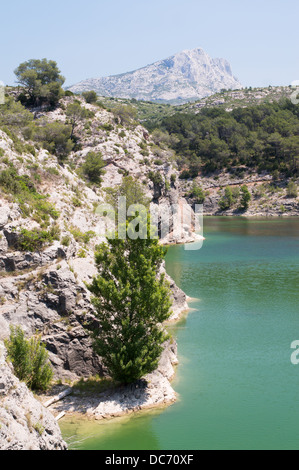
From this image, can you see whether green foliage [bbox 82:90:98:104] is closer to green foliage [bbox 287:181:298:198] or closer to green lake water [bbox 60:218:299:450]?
green lake water [bbox 60:218:299:450]

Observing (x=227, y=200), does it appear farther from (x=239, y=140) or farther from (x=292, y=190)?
(x=239, y=140)

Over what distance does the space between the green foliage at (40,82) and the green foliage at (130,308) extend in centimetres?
6110

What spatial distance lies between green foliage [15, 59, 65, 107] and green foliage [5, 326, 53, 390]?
6356 centimetres

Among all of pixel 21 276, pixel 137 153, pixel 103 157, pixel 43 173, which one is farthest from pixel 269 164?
pixel 21 276

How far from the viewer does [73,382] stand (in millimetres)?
24922

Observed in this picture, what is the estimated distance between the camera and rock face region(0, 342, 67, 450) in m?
14.9

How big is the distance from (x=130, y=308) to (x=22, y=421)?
914cm

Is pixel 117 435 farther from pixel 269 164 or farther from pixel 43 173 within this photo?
pixel 269 164

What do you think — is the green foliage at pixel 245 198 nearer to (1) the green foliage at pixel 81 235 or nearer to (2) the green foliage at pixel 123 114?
(2) the green foliage at pixel 123 114

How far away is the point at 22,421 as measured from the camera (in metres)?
15.9

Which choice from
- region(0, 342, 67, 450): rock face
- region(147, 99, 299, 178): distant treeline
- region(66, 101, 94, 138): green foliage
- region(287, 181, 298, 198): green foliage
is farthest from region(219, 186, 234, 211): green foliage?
region(0, 342, 67, 450): rock face

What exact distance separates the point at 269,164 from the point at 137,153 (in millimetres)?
68962

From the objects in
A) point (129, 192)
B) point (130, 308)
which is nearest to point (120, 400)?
point (130, 308)

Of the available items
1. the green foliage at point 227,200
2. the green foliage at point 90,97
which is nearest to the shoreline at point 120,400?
the green foliage at point 90,97
